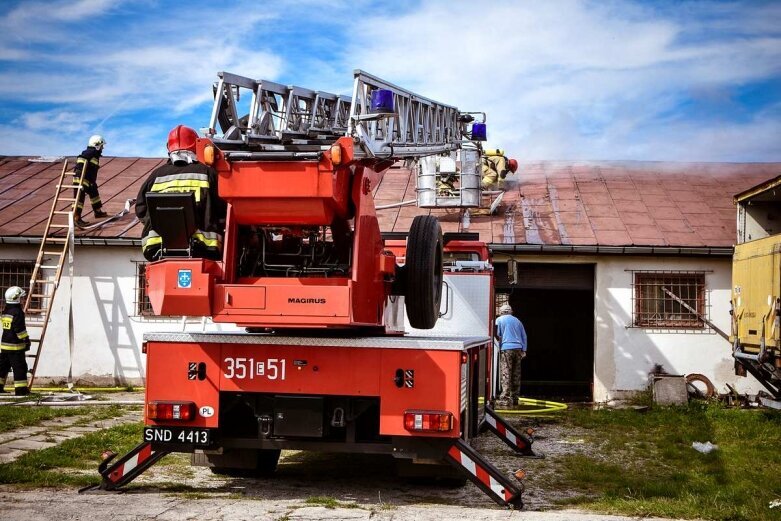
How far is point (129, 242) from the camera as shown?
1577 centimetres

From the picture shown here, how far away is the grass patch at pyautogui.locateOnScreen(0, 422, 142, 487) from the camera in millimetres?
7398

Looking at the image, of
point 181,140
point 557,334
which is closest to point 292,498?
point 181,140

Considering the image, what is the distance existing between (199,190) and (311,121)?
209cm

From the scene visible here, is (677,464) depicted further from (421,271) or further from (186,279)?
(186,279)

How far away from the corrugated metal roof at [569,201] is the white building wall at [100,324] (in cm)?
56

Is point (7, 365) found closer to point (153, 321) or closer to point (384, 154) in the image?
point (153, 321)

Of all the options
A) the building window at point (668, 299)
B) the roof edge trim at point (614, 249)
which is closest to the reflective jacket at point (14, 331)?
the roof edge trim at point (614, 249)

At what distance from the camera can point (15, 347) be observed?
45.0 feet

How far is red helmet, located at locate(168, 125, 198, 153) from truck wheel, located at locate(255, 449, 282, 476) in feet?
9.19

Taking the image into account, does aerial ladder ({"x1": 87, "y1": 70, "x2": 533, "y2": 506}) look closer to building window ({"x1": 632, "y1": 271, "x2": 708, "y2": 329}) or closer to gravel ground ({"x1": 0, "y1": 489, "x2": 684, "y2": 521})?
gravel ground ({"x1": 0, "y1": 489, "x2": 684, "y2": 521})

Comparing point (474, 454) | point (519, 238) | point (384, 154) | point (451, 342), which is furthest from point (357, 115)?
point (519, 238)

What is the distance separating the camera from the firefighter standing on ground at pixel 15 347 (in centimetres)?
1373

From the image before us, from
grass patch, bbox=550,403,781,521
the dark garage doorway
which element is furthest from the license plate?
the dark garage doorway

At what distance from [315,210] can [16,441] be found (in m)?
5.16
